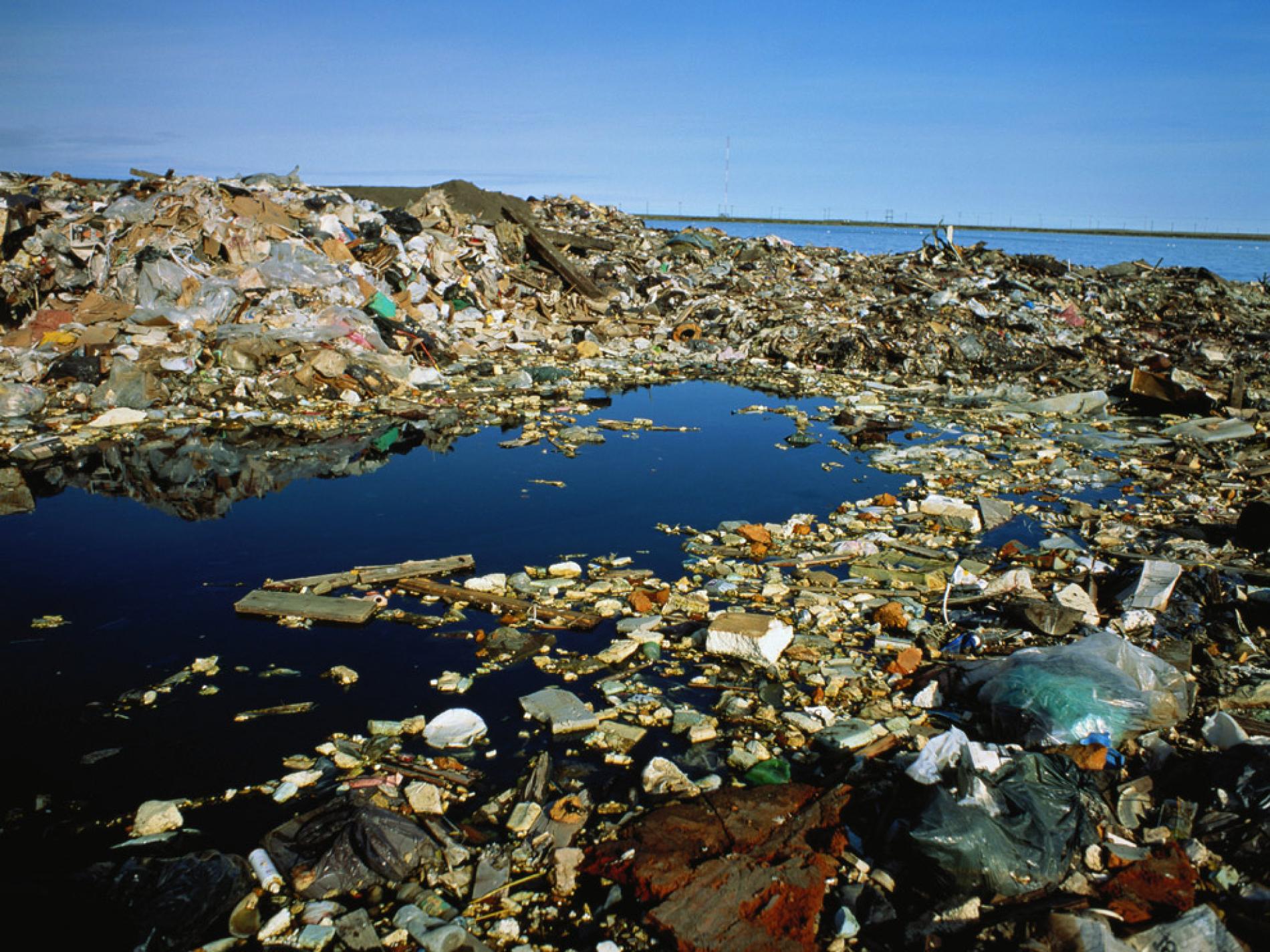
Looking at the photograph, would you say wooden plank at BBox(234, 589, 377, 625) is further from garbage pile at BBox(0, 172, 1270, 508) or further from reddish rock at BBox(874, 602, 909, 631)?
garbage pile at BBox(0, 172, 1270, 508)

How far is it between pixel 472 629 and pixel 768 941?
220 cm

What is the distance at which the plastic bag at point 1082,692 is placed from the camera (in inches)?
108

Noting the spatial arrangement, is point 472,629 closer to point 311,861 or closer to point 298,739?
Result: point 298,739

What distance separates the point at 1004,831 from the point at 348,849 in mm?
1871

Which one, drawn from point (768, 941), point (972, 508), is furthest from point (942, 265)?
point (768, 941)

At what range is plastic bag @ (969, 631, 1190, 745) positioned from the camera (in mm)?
2750

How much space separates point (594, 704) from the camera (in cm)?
319

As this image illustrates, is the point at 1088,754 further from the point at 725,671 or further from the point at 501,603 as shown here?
the point at 501,603

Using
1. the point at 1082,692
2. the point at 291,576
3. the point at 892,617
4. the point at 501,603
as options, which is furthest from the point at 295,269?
the point at 1082,692

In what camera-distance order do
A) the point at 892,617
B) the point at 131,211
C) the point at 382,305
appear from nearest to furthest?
the point at 892,617, the point at 382,305, the point at 131,211

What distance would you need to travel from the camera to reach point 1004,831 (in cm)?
213

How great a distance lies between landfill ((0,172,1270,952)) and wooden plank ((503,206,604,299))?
5.59 m

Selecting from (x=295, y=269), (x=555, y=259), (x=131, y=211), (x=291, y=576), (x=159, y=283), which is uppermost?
(x=131, y=211)

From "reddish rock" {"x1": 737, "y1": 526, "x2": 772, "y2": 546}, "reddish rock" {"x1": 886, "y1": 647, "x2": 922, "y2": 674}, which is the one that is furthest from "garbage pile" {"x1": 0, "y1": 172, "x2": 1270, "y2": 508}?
"reddish rock" {"x1": 886, "y1": 647, "x2": 922, "y2": 674}
